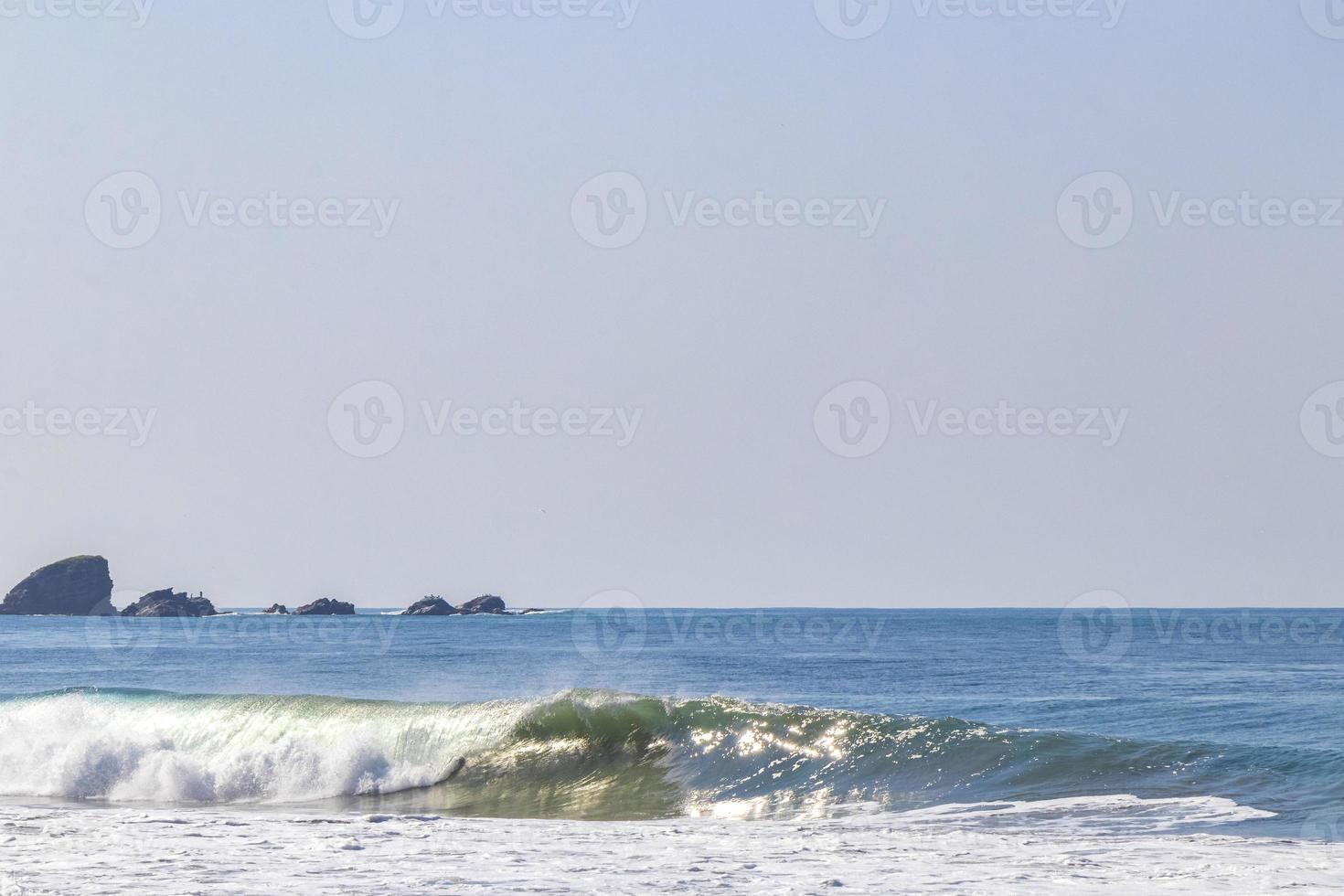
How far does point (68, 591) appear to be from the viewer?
5138 inches

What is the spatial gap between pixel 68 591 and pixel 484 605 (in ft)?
170

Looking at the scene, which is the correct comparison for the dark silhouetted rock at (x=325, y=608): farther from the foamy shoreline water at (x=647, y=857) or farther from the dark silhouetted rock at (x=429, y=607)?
the foamy shoreline water at (x=647, y=857)

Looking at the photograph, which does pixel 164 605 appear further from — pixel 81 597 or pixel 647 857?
pixel 647 857

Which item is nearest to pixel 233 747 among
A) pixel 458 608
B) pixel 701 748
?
pixel 701 748

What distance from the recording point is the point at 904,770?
61.7ft

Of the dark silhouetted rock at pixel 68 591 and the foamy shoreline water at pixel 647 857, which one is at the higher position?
the dark silhouetted rock at pixel 68 591

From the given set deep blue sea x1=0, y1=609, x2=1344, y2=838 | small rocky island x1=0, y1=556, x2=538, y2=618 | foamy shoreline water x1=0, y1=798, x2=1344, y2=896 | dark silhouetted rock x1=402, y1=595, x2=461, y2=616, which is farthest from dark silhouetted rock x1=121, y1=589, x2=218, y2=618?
foamy shoreline water x1=0, y1=798, x2=1344, y2=896

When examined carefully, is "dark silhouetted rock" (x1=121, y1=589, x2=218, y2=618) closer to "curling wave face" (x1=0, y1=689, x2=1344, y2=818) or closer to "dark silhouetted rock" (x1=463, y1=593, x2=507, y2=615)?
"dark silhouetted rock" (x1=463, y1=593, x2=507, y2=615)

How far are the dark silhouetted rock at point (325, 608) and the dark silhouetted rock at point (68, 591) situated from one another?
68.4ft

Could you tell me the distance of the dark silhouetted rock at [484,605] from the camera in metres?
164

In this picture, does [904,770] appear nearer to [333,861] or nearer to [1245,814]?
[1245,814]

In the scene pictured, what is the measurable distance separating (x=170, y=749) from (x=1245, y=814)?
1787cm

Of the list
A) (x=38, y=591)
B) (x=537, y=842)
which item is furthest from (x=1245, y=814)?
(x=38, y=591)

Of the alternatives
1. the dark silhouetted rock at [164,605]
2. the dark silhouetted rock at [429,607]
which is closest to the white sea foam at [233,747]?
the dark silhouetted rock at [164,605]
